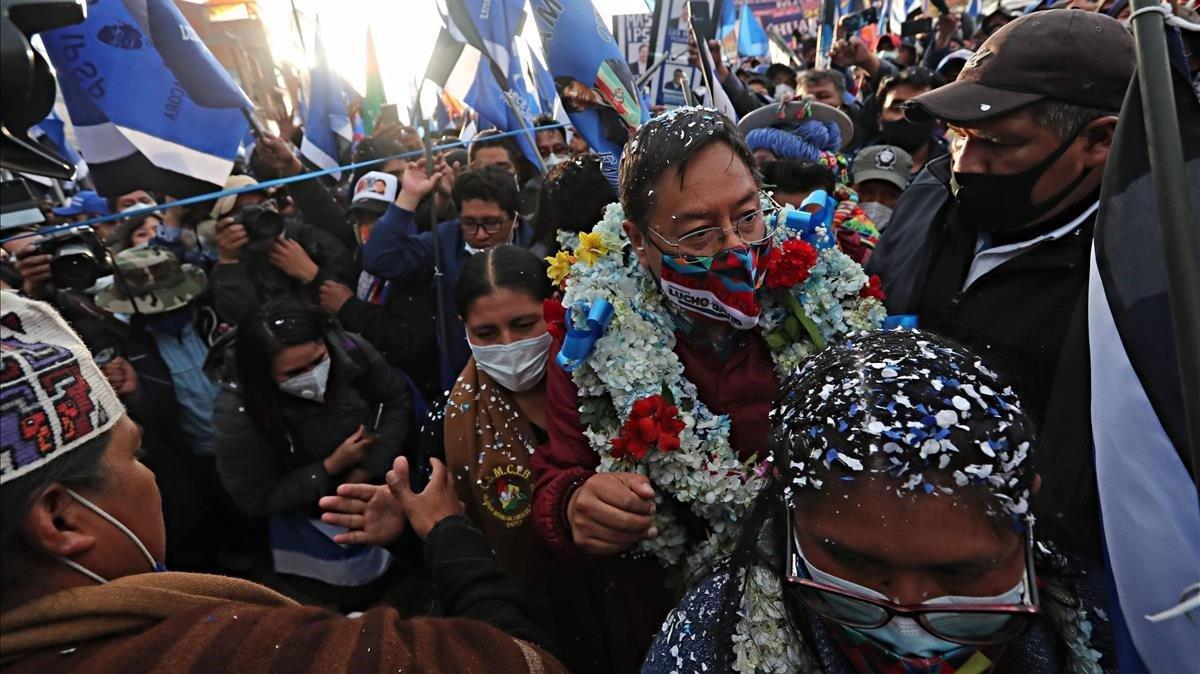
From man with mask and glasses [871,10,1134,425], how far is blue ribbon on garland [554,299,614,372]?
93 cm

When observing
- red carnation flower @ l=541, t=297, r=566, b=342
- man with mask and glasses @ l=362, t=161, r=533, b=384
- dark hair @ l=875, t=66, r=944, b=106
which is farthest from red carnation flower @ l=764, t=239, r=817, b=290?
dark hair @ l=875, t=66, r=944, b=106

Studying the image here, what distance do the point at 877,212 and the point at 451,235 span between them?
259cm

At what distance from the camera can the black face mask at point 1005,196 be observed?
1729 millimetres

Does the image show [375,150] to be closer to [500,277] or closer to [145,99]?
[145,99]

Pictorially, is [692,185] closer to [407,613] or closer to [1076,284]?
[1076,284]

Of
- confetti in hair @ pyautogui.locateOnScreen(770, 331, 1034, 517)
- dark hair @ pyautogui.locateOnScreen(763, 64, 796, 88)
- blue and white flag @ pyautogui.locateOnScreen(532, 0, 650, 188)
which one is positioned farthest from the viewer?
dark hair @ pyautogui.locateOnScreen(763, 64, 796, 88)

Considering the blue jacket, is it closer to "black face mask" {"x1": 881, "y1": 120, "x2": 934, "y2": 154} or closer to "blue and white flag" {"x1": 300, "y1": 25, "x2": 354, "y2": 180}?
"blue and white flag" {"x1": 300, "y1": 25, "x2": 354, "y2": 180}

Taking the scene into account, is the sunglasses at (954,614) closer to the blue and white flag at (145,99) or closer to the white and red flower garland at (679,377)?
the white and red flower garland at (679,377)

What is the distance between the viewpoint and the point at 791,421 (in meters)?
1.22

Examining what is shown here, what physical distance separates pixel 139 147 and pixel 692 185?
2833 millimetres

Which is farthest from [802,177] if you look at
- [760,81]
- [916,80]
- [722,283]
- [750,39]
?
[750,39]

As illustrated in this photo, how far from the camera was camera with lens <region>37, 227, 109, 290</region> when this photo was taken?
131 inches

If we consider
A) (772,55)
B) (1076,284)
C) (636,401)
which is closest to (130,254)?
(636,401)

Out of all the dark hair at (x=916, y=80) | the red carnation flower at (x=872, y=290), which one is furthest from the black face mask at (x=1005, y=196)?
the dark hair at (x=916, y=80)
